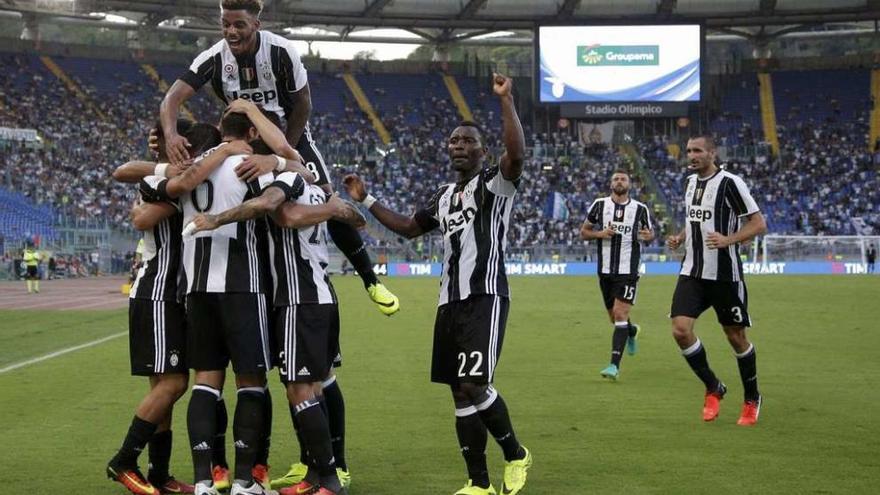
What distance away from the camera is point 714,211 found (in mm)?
11062

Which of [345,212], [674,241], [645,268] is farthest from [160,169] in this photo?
[645,268]

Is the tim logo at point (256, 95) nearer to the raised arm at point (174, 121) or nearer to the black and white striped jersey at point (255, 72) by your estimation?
the black and white striped jersey at point (255, 72)

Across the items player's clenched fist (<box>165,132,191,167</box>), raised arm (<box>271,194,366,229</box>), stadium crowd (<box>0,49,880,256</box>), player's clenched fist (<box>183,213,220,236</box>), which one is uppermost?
stadium crowd (<box>0,49,880,256</box>)

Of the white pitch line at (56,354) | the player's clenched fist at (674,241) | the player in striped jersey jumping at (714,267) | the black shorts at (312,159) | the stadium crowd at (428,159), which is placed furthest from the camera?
the stadium crowd at (428,159)

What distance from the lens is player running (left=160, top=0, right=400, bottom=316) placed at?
25.3ft

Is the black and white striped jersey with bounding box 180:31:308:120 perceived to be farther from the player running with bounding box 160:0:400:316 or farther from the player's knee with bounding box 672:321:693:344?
the player's knee with bounding box 672:321:693:344

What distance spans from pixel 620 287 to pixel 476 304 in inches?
318

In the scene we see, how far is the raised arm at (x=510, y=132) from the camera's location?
7.04 metres

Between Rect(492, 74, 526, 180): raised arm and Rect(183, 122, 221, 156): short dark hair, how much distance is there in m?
1.83

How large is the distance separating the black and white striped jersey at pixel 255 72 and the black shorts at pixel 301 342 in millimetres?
1797

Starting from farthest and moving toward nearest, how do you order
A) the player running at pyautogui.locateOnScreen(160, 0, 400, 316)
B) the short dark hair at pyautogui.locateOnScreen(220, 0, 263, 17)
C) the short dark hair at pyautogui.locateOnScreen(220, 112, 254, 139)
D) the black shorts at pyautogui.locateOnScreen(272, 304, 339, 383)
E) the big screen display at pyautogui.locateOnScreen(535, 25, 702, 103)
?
the big screen display at pyautogui.locateOnScreen(535, 25, 702, 103) < the player running at pyautogui.locateOnScreen(160, 0, 400, 316) < the short dark hair at pyautogui.locateOnScreen(220, 0, 263, 17) < the short dark hair at pyautogui.locateOnScreen(220, 112, 254, 139) < the black shorts at pyautogui.locateOnScreen(272, 304, 339, 383)

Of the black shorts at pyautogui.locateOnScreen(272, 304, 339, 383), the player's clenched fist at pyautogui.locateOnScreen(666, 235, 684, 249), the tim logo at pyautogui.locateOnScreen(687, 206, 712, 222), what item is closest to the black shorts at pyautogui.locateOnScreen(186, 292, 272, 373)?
the black shorts at pyautogui.locateOnScreen(272, 304, 339, 383)

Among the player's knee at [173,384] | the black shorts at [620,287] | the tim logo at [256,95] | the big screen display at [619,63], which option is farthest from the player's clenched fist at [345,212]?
the big screen display at [619,63]

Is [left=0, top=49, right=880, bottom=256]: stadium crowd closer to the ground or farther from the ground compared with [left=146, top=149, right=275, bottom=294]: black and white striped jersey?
farther from the ground
